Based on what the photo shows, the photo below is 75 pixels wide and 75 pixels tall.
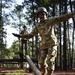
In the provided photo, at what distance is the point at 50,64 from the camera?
18.0 ft

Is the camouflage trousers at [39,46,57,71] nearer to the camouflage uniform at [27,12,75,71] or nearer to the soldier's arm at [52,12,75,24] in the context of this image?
the camouflage uniform at [27,12,75,71]

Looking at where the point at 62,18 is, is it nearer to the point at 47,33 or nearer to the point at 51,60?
the point at 47,33

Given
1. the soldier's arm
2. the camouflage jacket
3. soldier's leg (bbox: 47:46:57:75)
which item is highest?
the soldier's arm

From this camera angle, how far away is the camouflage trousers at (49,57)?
5.49 meters

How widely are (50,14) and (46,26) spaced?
27858 mm

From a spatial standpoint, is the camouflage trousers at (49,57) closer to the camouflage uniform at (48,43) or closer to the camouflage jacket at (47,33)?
the camouflage uniform at (48,43)

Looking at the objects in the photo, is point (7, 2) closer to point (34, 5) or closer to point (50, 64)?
point (34, 5)

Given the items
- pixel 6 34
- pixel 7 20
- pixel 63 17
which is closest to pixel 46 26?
pixel 63 17

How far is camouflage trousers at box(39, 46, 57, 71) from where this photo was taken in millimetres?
5492

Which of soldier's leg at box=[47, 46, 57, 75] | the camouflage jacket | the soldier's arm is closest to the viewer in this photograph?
the soldier's arm

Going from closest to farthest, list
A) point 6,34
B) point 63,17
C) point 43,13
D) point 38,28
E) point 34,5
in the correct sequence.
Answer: point 63,17 → point 43,13 → point 38,28 → point 6,34 → point 34,5

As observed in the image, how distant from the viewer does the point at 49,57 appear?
5535mm

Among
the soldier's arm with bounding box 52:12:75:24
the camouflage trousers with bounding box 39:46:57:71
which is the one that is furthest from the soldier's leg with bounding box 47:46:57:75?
the soldier's arm with bounding box 52:12:75:24

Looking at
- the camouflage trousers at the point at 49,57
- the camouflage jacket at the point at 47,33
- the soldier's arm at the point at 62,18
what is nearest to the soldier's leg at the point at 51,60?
the camouflage trousers at the point at 49,57
